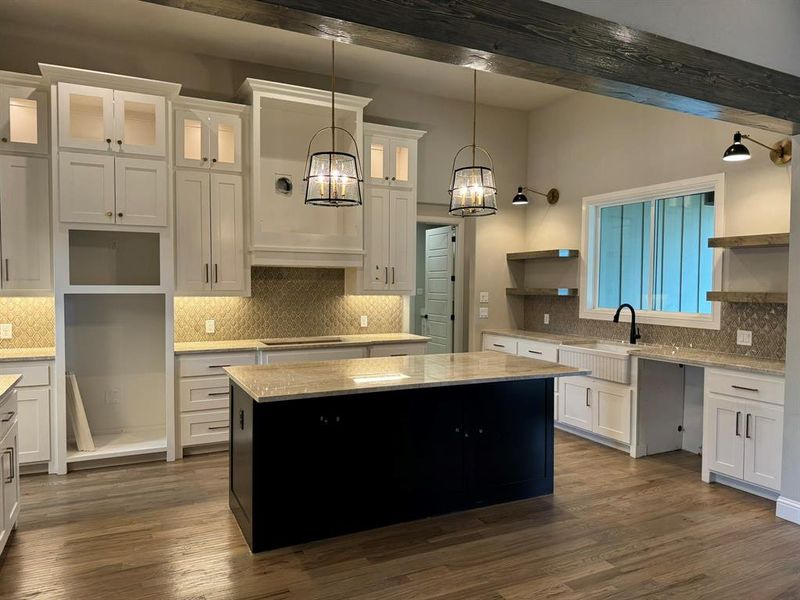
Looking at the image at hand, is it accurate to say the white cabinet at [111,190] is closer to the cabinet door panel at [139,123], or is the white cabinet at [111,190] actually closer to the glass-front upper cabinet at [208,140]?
Result: the cabinet door panel at [139,123]

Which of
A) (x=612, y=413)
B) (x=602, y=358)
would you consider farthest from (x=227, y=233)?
(x=612, y=413)

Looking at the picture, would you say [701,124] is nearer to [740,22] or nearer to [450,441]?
[740,22]

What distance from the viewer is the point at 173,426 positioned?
4441 mm

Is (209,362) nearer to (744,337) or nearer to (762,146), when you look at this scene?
(744,337)

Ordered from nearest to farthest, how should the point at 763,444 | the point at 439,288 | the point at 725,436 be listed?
the point at 763,444
the point at 725,436
the point at 439,288

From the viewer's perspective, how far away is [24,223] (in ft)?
13.5

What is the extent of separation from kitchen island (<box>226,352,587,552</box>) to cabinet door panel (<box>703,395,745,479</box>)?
1.23m

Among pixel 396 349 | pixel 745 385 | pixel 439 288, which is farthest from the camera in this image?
pixel 439 288

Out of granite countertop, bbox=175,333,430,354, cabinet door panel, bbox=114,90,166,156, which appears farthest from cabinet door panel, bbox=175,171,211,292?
granite countertop, bbox=175,333,430,354

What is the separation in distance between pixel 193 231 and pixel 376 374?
2.33m

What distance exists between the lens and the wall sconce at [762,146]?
373 centimetres

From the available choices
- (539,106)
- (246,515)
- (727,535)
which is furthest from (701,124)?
(246,515)

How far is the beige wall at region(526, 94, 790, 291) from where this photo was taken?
4121 millimetres

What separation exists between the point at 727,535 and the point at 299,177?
14.4 ft
